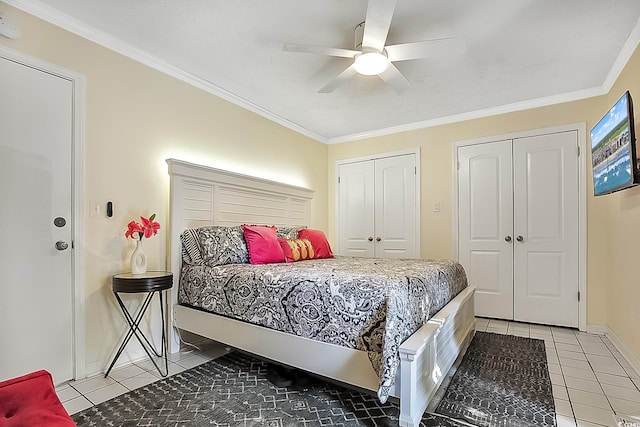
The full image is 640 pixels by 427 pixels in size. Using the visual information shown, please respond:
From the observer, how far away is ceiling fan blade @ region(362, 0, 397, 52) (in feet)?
5.75

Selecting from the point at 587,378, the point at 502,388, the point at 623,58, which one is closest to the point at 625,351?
the point at 587,378

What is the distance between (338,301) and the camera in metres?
1.88

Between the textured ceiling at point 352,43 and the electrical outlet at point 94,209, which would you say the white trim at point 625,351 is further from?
the electrical outlet at point 94,209

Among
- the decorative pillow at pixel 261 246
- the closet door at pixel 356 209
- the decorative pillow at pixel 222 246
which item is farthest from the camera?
the closet door at pixel 356 209

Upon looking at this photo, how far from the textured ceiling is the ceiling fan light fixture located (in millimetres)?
231

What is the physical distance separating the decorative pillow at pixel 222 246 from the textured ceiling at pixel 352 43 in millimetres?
1435

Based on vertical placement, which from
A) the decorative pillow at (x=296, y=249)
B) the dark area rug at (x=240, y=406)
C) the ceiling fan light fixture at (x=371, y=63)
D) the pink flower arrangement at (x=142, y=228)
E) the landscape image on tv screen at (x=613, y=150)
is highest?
the ceiling fan light fixture at (x=371, y=63)

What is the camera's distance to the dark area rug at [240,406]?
1772mm

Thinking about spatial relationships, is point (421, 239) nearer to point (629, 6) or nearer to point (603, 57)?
point (603, 57)

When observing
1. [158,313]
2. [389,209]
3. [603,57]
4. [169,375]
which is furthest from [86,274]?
[603,57]

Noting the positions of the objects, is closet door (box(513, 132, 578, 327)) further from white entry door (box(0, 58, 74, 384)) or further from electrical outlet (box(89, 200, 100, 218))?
white entry door (box(0, 58, 74, 384))

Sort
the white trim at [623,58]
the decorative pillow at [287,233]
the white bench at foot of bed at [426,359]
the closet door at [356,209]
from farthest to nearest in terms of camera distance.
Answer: the closet door at [356,209]
the decorative pillow at [287,233]
the white trim at [623,58]
the white bench at foot of bed at [426,359]

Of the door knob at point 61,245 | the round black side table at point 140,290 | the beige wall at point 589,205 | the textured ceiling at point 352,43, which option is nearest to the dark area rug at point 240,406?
the round black side table at point 140,290

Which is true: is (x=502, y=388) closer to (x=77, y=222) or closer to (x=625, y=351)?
(x=625, y=351)
